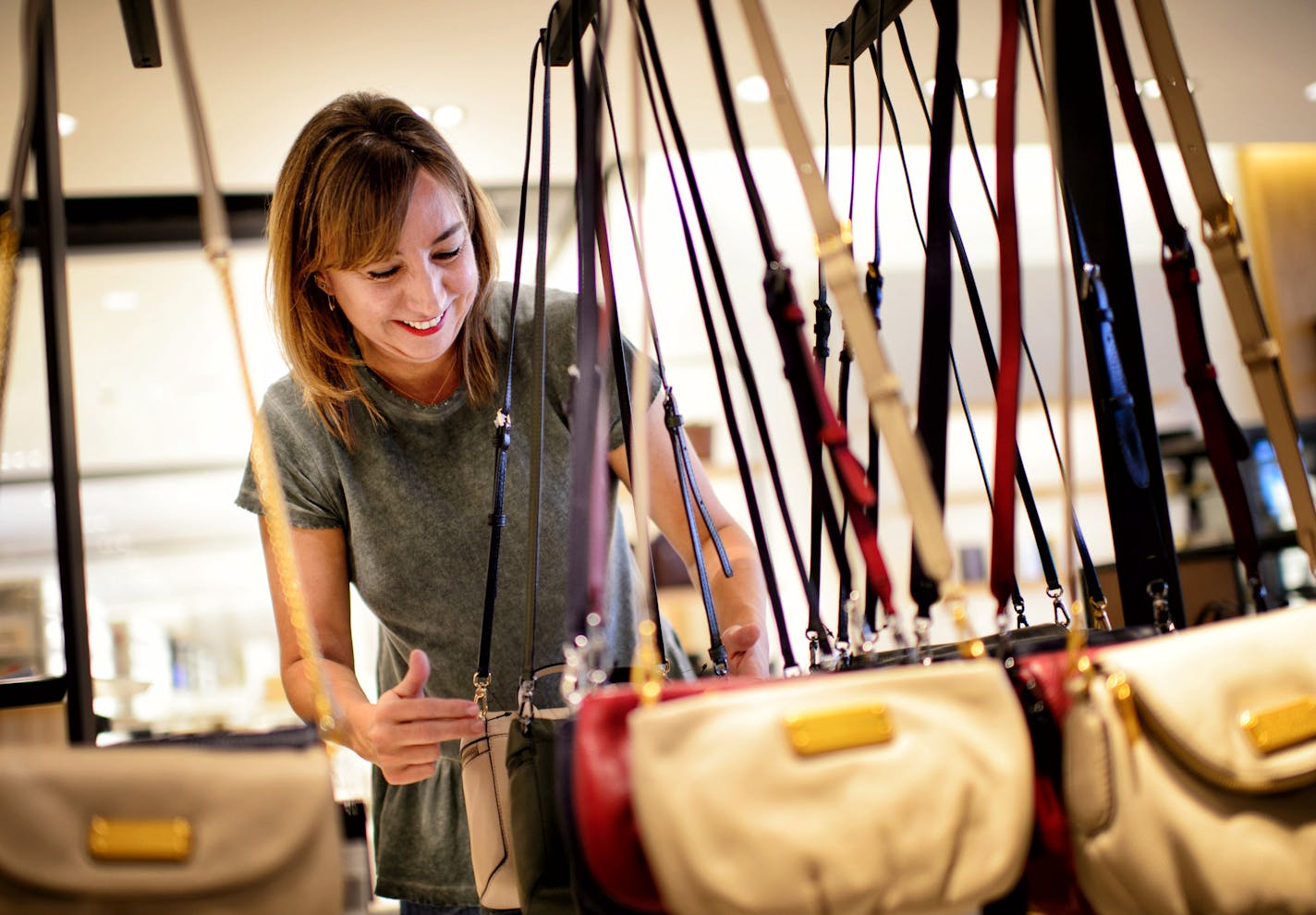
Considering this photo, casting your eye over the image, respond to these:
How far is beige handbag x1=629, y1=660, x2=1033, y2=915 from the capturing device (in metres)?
0.57

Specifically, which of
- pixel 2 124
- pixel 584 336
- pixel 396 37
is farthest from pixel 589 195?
pixel 2 124

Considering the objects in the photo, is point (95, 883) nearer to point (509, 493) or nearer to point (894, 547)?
point (509, 493)

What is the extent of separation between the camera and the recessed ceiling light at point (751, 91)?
2.97 metres

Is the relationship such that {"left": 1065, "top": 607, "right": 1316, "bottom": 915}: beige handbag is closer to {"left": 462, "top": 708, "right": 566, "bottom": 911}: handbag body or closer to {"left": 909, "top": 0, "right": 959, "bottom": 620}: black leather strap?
{"left": 909, "top": 0, "right": 959, "bottom": 620}: black leather strap

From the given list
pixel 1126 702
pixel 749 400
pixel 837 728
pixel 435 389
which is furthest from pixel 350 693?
pixel 1126 702

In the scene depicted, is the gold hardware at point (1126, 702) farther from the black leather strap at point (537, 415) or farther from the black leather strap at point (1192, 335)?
the black leather strap at point (537, 415)

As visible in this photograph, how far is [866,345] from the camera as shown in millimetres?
695

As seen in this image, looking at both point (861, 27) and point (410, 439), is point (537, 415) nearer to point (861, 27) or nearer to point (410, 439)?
point (410, 439)

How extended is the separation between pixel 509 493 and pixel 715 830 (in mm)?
723

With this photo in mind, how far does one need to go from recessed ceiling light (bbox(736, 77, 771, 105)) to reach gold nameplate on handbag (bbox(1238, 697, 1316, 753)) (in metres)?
2.53

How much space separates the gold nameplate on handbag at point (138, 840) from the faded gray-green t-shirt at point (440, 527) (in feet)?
2.18

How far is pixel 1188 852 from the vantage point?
0.63 metres

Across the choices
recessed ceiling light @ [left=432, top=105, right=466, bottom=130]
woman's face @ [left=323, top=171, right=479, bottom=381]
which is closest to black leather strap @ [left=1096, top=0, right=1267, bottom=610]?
woman's face @ [left=323, top=171, right=479, bottom=381]

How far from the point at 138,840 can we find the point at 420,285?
731 mm
